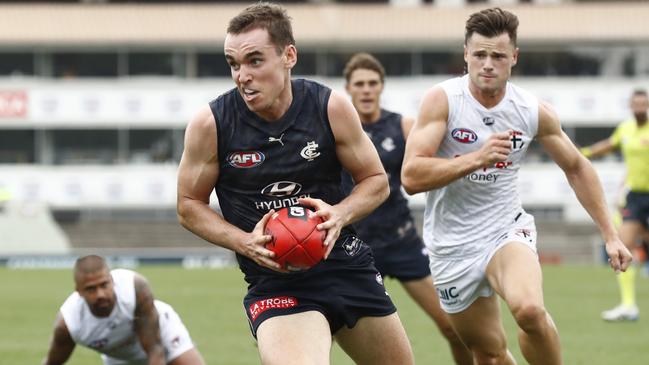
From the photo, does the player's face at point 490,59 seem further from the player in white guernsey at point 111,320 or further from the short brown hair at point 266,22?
the player in white guernsey at point 111,320

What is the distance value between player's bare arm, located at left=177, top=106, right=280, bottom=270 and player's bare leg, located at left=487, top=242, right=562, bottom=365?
5.67ft

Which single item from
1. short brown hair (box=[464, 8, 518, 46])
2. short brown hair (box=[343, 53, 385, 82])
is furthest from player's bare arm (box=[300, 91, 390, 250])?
short brown hair (box=[343, 53, 385, 82])

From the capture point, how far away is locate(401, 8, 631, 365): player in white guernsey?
23.3ft

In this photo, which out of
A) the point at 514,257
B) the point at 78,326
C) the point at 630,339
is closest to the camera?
the point at 514,257

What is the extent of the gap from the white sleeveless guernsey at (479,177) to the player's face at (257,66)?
1.88 m

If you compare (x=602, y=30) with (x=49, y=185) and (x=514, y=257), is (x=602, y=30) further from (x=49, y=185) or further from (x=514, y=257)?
(x=514, y=257)

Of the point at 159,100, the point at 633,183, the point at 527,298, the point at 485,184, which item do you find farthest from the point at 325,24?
the point at 527,298

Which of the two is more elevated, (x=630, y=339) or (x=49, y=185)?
(x=630, y=339)

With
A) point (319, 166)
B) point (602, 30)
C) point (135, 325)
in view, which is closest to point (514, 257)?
point (319, 166)

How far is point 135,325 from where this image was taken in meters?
8.74

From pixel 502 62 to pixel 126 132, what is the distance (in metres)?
37.5

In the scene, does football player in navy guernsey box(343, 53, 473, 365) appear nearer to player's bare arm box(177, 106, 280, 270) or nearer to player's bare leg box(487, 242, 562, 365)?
player's bare leg box(487, 242, 562, 365)

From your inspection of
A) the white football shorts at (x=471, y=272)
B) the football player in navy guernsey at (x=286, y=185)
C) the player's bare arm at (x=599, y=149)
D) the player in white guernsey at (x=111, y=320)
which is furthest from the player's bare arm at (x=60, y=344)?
the player's bare arm at (x=599, y=149)

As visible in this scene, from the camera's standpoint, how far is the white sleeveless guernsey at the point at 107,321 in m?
8.66
